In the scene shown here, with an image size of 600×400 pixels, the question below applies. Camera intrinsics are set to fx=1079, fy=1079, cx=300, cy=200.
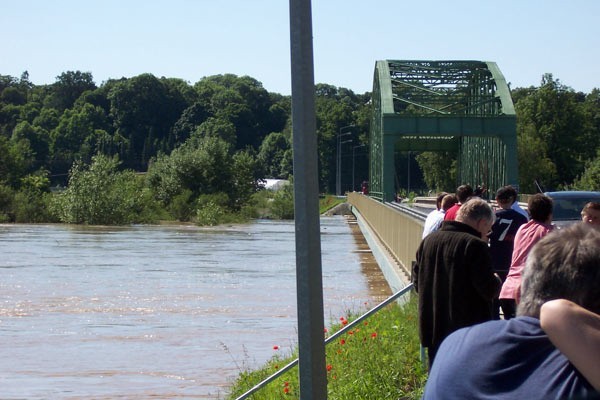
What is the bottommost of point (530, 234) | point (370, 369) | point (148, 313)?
point (148, 313)

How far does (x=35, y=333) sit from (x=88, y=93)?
16700 cm

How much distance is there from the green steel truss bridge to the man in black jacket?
37641 mm

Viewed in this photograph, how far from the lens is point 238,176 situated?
256 feet

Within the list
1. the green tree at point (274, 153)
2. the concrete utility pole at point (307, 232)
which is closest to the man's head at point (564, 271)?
the concrete utility pole at point (307, 232)

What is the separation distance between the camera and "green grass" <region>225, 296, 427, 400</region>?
27.0ft

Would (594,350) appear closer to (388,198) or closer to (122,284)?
(122,284)

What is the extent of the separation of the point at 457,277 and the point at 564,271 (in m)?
3.81

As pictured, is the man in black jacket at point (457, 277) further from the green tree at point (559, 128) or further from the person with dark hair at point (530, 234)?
the green tree at point (559, 128)

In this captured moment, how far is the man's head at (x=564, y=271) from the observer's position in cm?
240

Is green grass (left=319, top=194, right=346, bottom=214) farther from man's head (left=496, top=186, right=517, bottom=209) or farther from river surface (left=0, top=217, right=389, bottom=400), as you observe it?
man's head (left=496, top=186, right=517, bottom=209)

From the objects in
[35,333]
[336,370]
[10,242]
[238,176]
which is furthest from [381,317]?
[238,176]

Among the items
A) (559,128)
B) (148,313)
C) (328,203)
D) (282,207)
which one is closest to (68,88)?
(328,203)

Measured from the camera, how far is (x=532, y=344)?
2383mm

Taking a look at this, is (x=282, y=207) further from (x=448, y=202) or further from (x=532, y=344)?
(x=532, y=344)
